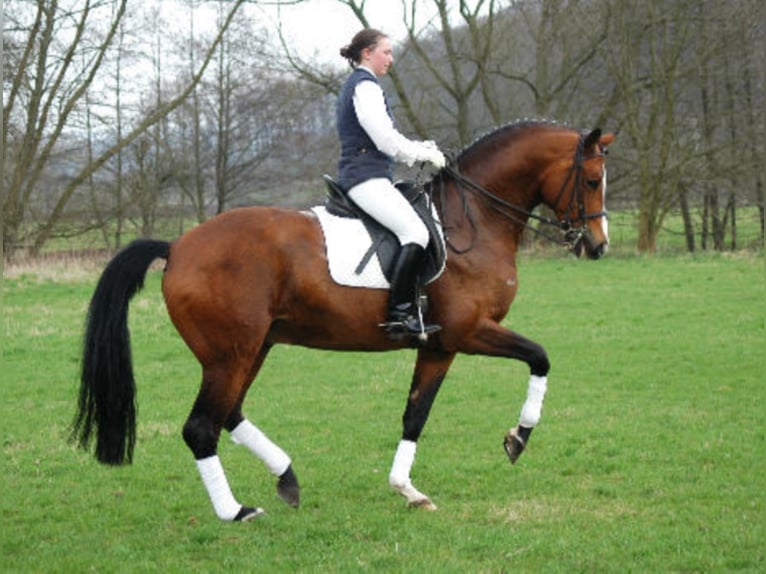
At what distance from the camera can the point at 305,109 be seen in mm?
34062

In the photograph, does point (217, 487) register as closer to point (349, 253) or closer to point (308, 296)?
point (308, 296)

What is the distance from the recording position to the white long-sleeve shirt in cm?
628

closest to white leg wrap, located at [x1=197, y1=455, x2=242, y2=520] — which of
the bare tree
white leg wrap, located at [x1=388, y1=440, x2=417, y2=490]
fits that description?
white leg wrap, located at [x1=388, y1=440, x2=417, y2=490]

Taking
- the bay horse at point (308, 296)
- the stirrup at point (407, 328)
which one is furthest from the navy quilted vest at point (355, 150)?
the stirrup at point (407, 328)

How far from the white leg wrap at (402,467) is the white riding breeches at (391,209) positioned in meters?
1.47

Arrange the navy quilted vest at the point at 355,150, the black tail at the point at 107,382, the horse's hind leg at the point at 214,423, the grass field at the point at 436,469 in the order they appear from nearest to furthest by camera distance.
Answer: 1. the grass field at the point at 436,469
2. the horse's hind leg at the point at 214,423
3. the black tail at the point at 107,382
4. the navy quilted vest at the point at 355,150

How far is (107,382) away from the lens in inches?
244

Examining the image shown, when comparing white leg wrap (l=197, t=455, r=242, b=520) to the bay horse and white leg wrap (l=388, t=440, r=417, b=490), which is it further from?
white leg wrap (l=388, t=440, r=417, b=490)

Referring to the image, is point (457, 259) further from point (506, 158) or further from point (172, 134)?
point (172, 134)

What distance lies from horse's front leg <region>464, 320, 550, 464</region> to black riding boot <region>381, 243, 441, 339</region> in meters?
0.34

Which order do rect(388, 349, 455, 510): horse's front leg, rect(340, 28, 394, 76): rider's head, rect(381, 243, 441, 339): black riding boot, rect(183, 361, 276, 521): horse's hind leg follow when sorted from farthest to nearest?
1. rect(388, 349, 455, 510): horse's front leg
2. rect(340, 28, 394, 76): rider's head
3. rect(381, 243, 441, 339): black riding boot
4. rect(183, 361, 276, 521): horse's hind leg

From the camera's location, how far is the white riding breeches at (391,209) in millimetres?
6332

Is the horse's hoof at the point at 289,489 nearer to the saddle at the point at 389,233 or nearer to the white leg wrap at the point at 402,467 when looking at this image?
the white leg wrap at the point at 402,467

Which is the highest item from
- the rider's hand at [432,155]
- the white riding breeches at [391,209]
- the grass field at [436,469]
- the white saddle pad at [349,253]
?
the rider's hand at [432,155]
